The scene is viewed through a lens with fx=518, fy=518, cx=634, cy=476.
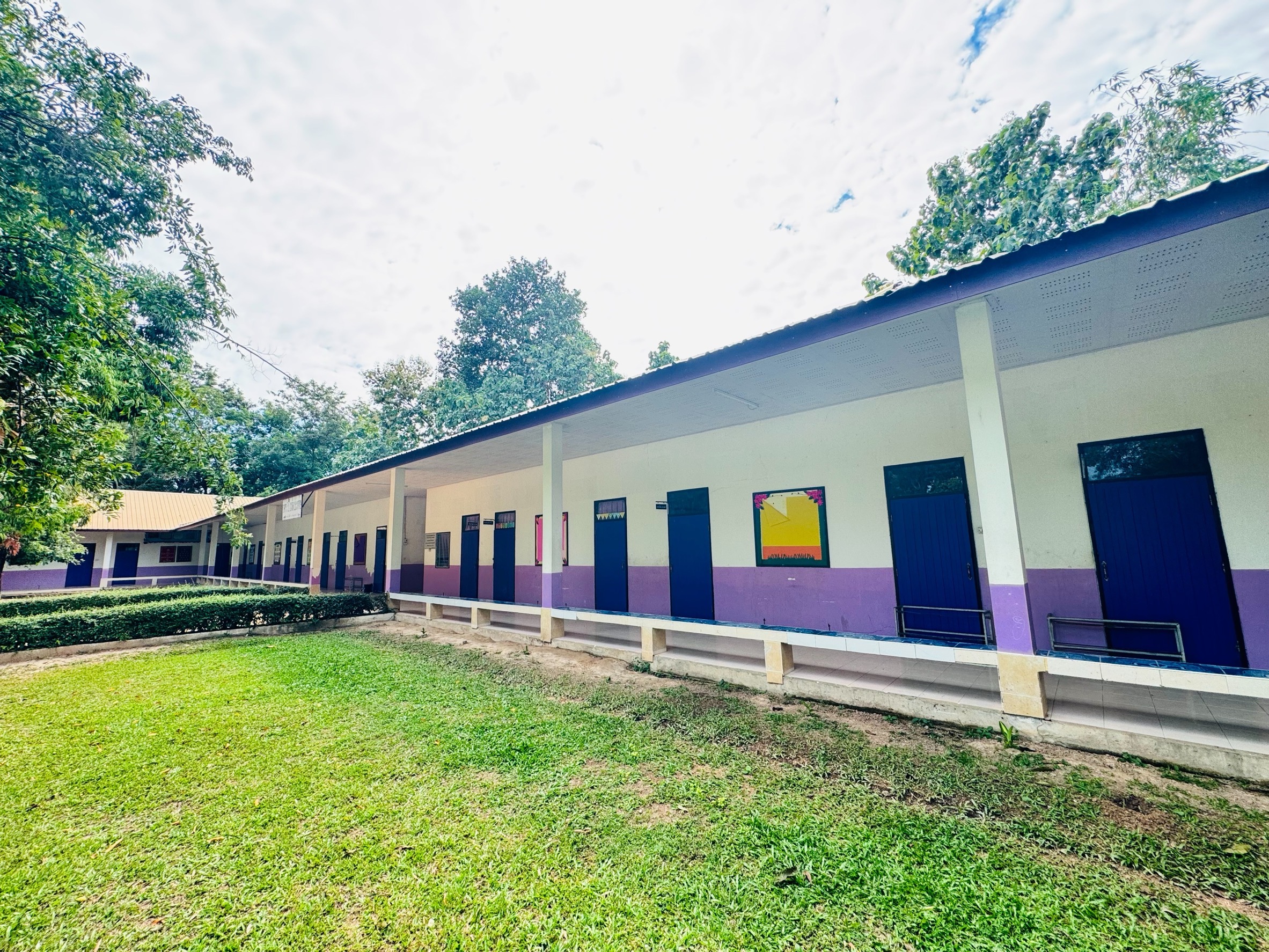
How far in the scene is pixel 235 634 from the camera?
34.5 ft

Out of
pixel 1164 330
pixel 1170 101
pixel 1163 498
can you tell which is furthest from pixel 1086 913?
pixel 1170 101

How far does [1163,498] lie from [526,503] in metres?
11.0

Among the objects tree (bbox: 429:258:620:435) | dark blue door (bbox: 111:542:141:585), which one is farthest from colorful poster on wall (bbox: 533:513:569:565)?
dark blue door (bbox: 111:542:141:585)

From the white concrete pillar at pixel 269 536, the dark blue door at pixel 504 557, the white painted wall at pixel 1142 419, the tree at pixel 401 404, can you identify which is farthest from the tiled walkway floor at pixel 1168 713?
the tree at pixel 401 404

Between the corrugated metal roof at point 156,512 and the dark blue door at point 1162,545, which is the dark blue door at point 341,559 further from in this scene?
the dark blue door at point 1162,545

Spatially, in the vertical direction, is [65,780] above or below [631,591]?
below

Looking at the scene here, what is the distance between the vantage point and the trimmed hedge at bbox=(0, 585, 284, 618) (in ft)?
37.4

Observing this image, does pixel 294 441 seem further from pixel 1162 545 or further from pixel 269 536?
pixel 1162 545

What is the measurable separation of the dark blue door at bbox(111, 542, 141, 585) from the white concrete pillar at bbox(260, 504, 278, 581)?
32.2 ft

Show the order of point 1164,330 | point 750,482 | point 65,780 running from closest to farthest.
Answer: point 65,780, point 1164,330, point 750,482

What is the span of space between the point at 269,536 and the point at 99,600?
333 inches

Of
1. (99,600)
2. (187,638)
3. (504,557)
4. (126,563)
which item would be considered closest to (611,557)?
(504,557)

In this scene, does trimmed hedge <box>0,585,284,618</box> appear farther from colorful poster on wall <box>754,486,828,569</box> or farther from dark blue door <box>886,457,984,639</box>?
dark blue door <box>886,457,984,639</box>

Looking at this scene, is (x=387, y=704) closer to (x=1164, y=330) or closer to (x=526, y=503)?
(x=526, y=503)
